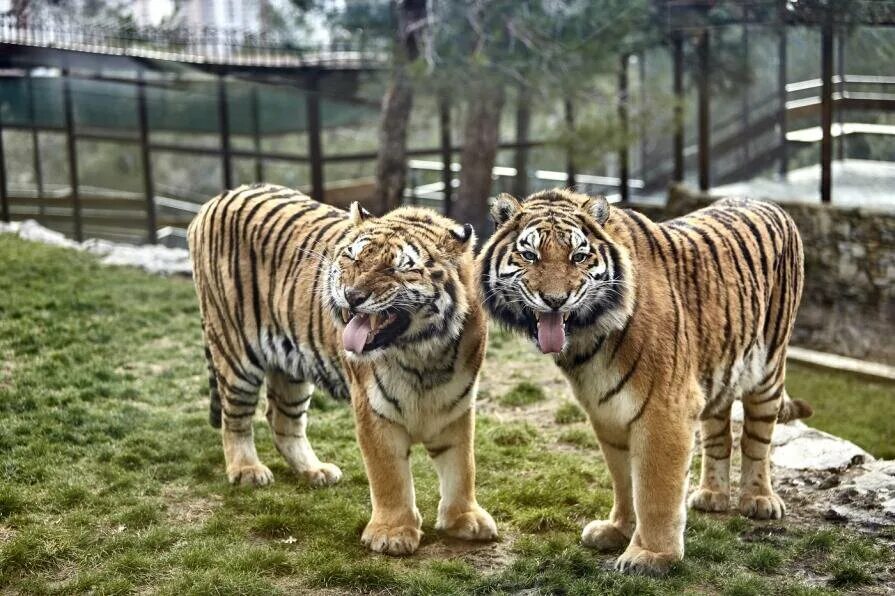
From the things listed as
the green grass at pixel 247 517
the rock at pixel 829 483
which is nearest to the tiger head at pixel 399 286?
the green grass at pixel 247 517

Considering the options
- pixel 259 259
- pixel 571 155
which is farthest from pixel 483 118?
pixel 259 259

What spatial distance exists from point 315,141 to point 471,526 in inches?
361

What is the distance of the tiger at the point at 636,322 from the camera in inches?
165

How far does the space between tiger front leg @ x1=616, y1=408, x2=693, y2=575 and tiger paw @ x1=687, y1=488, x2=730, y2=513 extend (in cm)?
94

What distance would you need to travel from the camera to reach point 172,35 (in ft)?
45.4

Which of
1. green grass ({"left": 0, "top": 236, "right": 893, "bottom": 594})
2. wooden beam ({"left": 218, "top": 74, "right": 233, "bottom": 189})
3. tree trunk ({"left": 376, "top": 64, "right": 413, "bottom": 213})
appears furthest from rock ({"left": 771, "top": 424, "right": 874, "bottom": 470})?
wooden beam ({"left": 218, "top": 74, "right": 233, "bottom": 189})

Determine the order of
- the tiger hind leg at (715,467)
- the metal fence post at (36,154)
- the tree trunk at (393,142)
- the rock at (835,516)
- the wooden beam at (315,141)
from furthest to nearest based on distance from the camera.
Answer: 1. the metal fence post at (36,154)
2. the wooden beam at (315,141)
3. the tree trunk at (393,142)
4. the tiger hind leg at (715,467)
5. the rock at (835,516)

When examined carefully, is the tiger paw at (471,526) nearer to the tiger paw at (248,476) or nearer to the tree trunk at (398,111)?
the tiger paw at (248,476)

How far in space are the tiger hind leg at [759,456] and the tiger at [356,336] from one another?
1283 millimetres

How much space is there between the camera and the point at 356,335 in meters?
4.42

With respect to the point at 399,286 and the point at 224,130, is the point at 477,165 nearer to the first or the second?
the point at 224,130

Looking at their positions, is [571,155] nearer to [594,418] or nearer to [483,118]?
[483,118]

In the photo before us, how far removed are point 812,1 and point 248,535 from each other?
25.7ft

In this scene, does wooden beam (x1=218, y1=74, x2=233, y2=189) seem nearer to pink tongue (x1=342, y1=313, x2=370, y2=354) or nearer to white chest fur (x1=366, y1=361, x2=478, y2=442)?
white chest fur (x1=366, y1=361, x2=478, y2=442)
